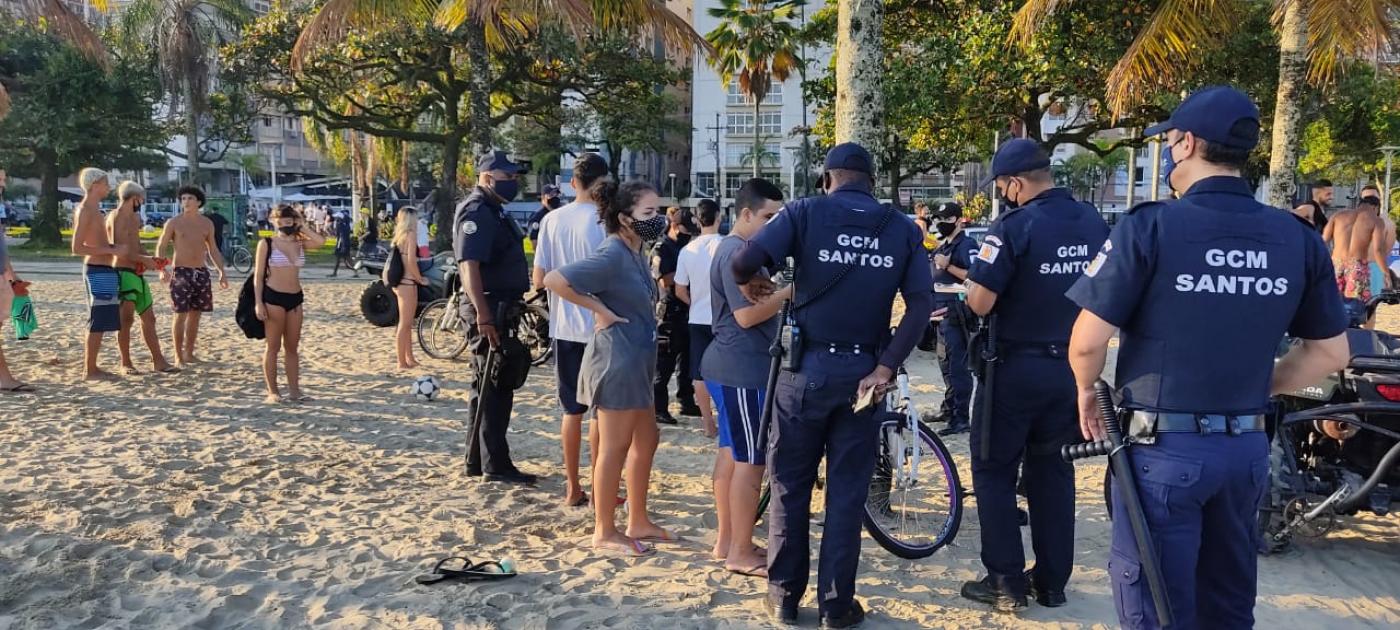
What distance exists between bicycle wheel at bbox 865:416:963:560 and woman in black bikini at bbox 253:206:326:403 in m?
4.88

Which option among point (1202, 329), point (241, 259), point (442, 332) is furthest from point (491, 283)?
point (241, 259)

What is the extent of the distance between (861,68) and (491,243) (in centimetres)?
353

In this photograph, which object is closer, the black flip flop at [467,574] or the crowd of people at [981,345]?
the crowd of people at [981,345]

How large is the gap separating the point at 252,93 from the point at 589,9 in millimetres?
15669

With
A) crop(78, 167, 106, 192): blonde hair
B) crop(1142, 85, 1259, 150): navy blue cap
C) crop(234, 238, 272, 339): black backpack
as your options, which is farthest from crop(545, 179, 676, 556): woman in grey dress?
crop(78, 167, 106, 192): blonde hair

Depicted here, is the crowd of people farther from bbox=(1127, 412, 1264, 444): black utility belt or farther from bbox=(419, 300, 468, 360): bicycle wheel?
bbox=(419, 300, 468, 360): bicycle wheel

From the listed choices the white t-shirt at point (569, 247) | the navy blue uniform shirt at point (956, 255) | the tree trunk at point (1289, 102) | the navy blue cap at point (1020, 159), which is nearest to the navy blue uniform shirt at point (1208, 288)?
the navy blue cap at point (1020, 159)

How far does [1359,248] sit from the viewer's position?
30.8 ft

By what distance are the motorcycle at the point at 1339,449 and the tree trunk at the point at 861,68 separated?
3.77m

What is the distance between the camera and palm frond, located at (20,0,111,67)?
9414 millimetres

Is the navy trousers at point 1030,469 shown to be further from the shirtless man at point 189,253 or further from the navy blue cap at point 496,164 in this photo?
the shirtless man at point 189,253

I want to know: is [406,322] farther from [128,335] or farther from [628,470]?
[628,470]

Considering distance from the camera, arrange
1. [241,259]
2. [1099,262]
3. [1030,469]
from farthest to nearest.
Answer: [241,259]
[1030,469]
[1099,262]

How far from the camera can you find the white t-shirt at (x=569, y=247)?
5000 millimetres
